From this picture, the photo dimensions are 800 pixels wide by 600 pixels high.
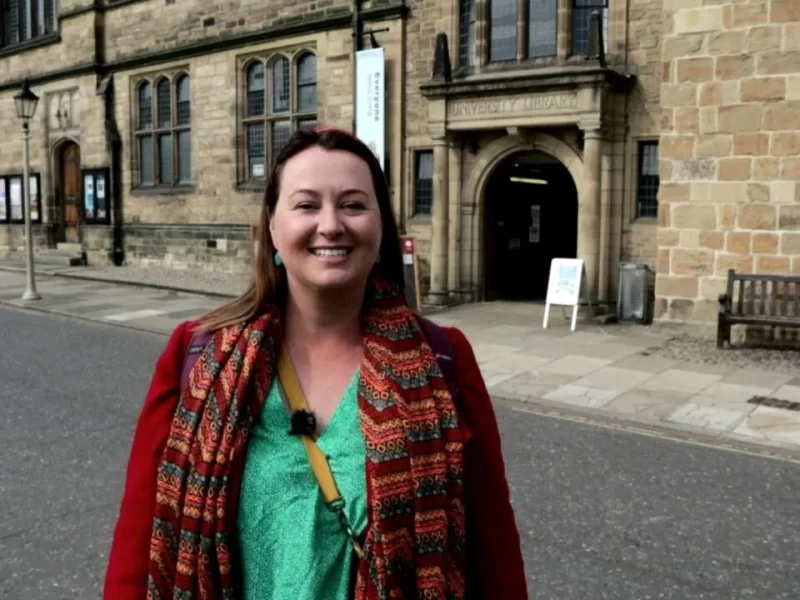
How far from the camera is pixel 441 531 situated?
169 centimetres

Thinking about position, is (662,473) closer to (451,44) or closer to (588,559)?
(588,559)

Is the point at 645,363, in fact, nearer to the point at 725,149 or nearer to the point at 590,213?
the point at 725,149

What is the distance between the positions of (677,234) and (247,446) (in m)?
10.5

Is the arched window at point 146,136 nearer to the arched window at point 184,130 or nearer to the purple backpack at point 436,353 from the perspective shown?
the arched window at point 184,130

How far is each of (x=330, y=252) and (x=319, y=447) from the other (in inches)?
16.0

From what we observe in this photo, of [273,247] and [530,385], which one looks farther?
[530,385]

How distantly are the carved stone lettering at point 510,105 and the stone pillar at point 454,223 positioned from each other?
599mm

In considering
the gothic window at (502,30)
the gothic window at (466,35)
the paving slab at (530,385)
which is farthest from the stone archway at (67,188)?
the paving slab at (530,385)

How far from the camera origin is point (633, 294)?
12.3 meters

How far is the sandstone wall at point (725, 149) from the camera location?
34.4 ft

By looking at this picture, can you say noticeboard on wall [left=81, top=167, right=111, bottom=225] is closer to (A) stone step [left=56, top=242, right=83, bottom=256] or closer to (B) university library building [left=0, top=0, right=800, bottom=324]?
(B) university library building [left=0, top=0, right=800, bottom=324]

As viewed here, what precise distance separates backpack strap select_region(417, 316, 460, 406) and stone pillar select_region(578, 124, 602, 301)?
11.0 meters

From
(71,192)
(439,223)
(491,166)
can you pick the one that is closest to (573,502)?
(491,166)

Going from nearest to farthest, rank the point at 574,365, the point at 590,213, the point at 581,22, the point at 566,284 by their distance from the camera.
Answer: the point at 574,365 < the point at 566,284 < the point at 590,213 < the point at 581,22
